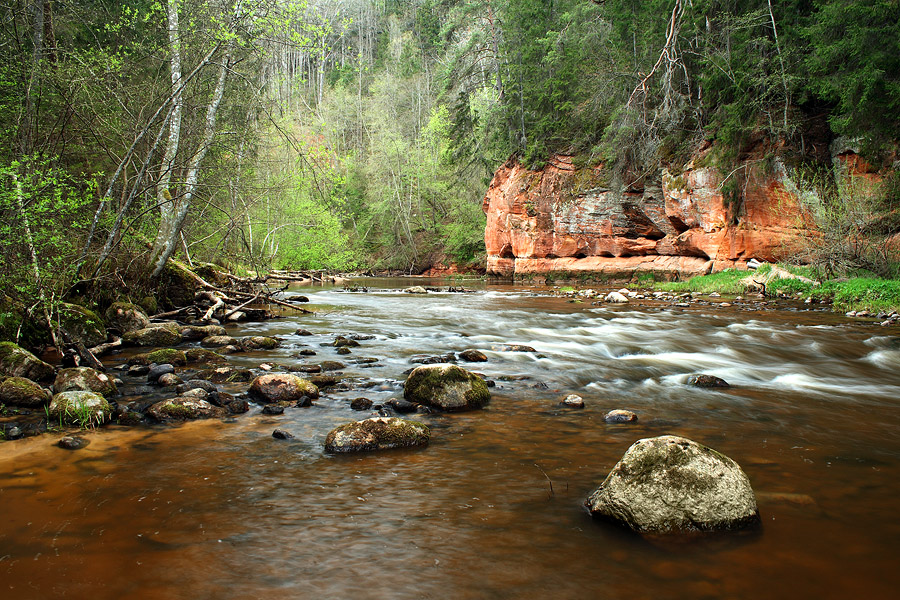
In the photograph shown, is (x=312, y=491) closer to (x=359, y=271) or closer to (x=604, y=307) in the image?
(x=604, y=307)

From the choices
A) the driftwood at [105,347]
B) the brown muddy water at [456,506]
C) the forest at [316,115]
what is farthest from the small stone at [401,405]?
the driftwood at [105,347]

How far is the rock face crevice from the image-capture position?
1764 centimetres

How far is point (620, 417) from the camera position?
14.7 feet

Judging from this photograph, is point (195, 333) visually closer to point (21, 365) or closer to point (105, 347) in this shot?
point (105, 347)

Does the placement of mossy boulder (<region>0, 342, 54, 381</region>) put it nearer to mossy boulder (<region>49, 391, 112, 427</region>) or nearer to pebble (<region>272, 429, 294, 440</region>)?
mossy boulder (<region>49, 391, 112, 427</region>)

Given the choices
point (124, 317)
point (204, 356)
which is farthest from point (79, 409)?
point (124, 317)

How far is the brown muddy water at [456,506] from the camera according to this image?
7.06 ft

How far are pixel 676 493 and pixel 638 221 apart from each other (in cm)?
2322

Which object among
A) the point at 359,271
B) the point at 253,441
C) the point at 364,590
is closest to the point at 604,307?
the point at 253,441

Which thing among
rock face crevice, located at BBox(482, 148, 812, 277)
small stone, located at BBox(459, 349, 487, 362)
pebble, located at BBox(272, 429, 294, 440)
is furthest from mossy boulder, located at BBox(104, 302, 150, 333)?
rock face crevice, located at BBox(482, 148, 812, 277)

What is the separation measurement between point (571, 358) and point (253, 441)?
513cm

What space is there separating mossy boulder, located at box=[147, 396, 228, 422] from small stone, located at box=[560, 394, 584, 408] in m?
A: 3.27

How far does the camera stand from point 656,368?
694 centimetres

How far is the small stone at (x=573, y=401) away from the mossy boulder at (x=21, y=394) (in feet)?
16.0
